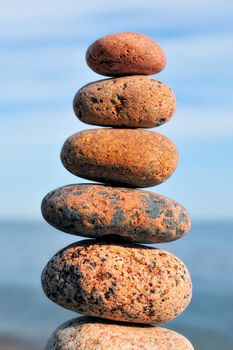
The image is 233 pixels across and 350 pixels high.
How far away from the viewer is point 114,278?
34.9 feet

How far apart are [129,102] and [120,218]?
174 centimetres

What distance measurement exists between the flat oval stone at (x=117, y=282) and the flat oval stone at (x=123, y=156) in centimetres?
100

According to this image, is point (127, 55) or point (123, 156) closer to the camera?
point (123, 156)

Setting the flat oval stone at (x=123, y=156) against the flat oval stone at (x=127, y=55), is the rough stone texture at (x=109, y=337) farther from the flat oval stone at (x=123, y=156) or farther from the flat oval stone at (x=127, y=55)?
the flat oval stone at (x=127, y=55)

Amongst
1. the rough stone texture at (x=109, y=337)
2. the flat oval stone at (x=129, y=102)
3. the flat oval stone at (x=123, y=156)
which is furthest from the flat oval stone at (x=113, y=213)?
the rough stone texture at (x=109, y=337)

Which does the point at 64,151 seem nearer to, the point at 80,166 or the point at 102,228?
the point at 80,166

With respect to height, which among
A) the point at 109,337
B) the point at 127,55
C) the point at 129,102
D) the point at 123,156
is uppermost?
the point at 127,55

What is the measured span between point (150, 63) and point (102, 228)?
2.66m

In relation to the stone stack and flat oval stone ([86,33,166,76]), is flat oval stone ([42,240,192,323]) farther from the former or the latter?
flat oval stone ([86,33,166,76])

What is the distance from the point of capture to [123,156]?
10938 mm

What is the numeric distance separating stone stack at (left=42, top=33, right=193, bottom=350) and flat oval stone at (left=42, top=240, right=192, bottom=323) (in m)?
0.01

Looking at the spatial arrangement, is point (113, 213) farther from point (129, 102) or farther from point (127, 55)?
point (127, 55)

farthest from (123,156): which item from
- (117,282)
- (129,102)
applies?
(117,282)

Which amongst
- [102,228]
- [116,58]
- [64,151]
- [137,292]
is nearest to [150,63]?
[116,58]
